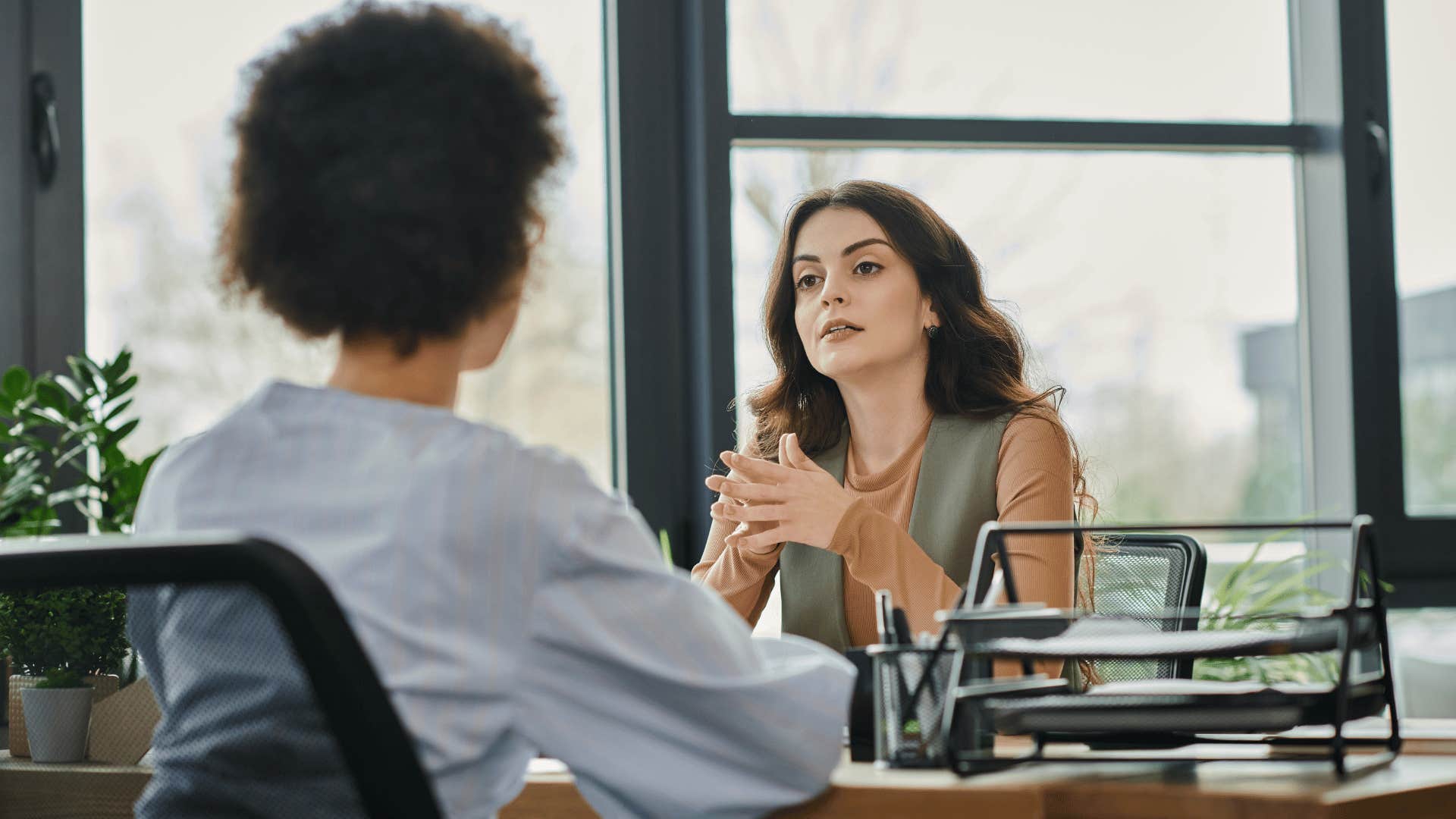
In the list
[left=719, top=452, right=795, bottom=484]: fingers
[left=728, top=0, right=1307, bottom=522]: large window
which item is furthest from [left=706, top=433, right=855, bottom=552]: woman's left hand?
[left=728, top=0, right=1307, bottom=522]: large window

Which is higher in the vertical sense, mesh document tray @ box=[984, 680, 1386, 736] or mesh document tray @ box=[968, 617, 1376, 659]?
mesh document tray @ box=[968, 617, 1376, 659]

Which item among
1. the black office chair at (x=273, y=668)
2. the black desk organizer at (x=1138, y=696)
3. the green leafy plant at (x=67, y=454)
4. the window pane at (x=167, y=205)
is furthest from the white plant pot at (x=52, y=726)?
the window pane at (x=167, y=205)

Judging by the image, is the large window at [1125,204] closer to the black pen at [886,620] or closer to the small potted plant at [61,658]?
the black pen at [886,620]

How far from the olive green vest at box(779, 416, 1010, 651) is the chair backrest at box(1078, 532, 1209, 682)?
0.18 m

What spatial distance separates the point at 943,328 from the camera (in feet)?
6.86

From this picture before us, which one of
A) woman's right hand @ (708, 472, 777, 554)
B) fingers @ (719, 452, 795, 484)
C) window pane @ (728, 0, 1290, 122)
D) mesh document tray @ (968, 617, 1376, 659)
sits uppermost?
window pane @ (728, 0, 1290, 122)

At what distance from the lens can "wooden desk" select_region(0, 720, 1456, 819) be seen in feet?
2.78

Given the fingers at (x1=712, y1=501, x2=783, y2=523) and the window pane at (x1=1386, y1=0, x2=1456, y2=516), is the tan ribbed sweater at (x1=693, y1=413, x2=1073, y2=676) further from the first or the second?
the window pane at (x1=1386, y1=0, x2=1456, y2=516)

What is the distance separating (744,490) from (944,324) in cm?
61

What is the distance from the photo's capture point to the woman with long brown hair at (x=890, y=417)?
74.4 inches

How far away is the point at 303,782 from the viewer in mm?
685

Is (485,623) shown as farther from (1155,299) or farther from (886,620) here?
(1155,299)

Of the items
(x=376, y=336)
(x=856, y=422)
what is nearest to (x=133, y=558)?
(x=376, y=336)

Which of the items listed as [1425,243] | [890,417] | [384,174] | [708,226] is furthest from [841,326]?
[1425,243]
